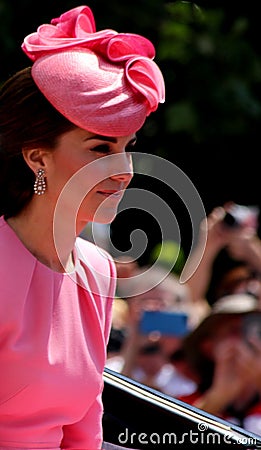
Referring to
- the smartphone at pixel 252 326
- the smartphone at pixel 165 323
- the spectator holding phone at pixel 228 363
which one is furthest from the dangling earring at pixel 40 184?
the smartphone at pixel 165 323

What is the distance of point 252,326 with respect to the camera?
12.4 feet

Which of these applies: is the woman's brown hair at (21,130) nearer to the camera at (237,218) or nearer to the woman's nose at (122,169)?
the woman's nose at (122,169)

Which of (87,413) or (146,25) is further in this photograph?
(146,25)

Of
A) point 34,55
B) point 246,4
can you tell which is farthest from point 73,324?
point 246,4

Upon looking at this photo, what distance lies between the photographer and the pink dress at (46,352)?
1.99 meters

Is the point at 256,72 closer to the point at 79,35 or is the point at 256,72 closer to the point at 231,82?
the point at 231,82

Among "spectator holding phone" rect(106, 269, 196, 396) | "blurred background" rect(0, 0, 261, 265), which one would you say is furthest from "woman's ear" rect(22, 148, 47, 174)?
"blurred background" rect(0, 0, 261, 265)

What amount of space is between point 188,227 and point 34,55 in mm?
5218

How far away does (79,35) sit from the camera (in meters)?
2.07

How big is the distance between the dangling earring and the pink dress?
0.10 metres

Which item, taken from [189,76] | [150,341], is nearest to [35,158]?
[150,341]

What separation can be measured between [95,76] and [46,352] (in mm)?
541

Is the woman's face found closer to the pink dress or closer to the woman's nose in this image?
the woman's nose

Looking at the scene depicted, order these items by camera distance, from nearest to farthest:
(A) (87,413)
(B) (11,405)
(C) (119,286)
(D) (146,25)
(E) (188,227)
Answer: (B) (11,405) → (A) (87,413) → (C) (119,286) → (D) (146,25) → (E) (188,227)
